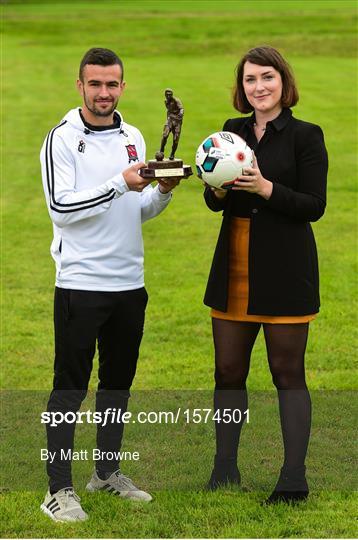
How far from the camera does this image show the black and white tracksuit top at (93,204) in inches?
226

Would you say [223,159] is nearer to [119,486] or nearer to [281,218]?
[281,218]

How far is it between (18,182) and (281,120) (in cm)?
1265

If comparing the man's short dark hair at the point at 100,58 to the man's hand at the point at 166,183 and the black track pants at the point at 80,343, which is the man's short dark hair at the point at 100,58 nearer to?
the man's hand at the point at 166,183

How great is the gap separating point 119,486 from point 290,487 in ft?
3.11

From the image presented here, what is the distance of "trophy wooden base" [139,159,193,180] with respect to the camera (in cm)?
569

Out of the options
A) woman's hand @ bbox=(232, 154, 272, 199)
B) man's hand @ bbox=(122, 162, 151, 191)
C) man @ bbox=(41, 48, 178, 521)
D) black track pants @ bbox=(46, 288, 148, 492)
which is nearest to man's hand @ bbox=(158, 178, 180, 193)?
man @ bbox=(41, 48, 178, 521)

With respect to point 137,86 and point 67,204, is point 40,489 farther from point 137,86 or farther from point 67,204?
point 137,86

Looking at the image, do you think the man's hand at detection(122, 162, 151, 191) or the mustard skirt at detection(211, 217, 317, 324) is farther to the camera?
the mustard skirt at detection(211, 217, 317, 324)

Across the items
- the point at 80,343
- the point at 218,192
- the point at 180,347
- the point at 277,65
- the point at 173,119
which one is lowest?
the point at 180,347

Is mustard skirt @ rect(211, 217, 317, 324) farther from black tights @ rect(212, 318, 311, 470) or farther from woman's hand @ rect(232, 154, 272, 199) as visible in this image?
woman's hand @ rect(232, 154, 272, 199)

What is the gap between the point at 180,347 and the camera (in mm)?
10156

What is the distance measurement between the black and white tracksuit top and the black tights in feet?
1.94

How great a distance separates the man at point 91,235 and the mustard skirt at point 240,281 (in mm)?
427

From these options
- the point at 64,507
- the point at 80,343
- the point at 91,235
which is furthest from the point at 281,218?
the point at 64,507
